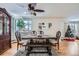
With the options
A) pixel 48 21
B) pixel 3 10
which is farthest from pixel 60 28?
pixel 3 10

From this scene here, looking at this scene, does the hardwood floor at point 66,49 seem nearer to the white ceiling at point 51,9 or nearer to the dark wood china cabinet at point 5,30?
the dark wood china cabinet at point 5,30

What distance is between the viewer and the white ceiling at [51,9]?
2.32 m

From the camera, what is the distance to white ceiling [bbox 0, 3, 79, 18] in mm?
2320

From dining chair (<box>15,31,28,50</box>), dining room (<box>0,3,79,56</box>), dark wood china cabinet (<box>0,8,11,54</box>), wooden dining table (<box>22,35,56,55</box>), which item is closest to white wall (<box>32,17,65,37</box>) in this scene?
dining room (<box>0,3,79,56</box>)

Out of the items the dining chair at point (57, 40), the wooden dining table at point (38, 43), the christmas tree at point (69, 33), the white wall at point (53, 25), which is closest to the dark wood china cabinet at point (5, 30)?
the wooden dining table at point (38, 43)

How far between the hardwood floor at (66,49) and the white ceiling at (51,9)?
516 millimetres

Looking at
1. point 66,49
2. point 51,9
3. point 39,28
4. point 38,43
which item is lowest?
point 66,49

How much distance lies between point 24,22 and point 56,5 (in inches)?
25.5

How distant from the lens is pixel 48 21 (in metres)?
2.49

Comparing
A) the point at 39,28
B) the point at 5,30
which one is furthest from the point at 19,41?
the point at 39,28

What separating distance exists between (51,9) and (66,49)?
0.79 meters

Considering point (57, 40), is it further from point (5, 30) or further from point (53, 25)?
point (5, 30)

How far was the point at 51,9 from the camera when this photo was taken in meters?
2.41

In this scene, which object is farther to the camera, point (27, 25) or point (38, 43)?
point (38, 43)
